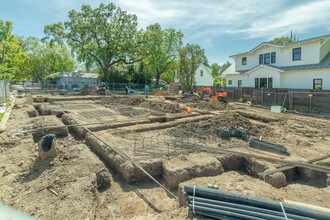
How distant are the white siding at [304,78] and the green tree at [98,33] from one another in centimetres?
2167

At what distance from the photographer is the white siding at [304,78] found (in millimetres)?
17875

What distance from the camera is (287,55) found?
21.2 m

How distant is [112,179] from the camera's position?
5.81 meters

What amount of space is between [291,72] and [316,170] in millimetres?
17938

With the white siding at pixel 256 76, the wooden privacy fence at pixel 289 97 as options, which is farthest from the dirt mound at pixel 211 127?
the white siding at pixel 256 76

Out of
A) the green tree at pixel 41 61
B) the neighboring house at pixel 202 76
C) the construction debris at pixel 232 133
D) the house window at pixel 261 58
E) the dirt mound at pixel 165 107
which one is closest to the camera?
the construction debris at pixel 232 133

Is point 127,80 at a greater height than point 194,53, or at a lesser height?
lesser

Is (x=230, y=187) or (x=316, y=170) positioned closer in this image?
(x=230, y=187)

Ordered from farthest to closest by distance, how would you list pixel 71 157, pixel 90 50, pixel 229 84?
pixel 90 50, pixel 229 84, pixel 71 157

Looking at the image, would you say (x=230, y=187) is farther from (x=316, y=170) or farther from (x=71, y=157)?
(x=71, y=157)

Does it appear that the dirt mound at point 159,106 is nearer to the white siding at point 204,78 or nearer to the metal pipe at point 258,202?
the metal pipe at point 258,202

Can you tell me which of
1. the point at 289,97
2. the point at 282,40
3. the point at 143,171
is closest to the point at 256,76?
the point at 289,97

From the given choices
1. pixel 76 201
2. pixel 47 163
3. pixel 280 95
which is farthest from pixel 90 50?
pixel 76 201

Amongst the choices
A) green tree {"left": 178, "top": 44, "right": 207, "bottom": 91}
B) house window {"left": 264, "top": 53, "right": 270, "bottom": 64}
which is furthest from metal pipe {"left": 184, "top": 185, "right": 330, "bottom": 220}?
green tree {"left": 178, "top": 44, "right": 207, "bottom": 91}
